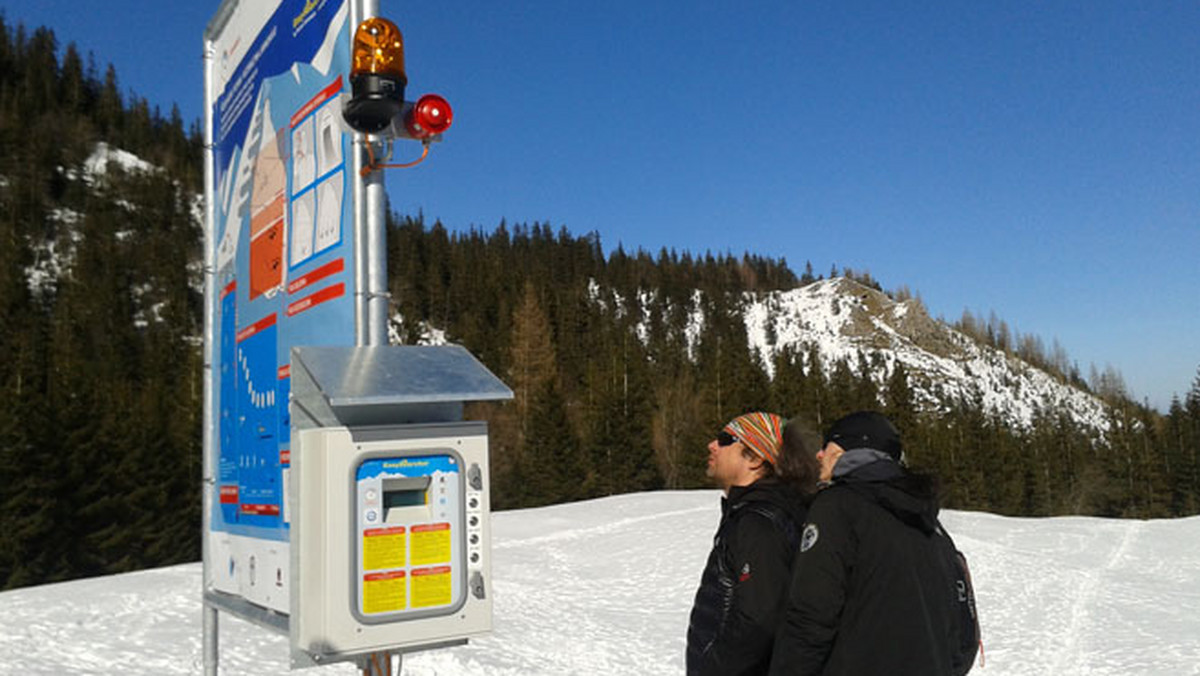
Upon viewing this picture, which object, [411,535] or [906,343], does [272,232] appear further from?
[906,343]

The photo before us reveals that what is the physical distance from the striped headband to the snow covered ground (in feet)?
20.3

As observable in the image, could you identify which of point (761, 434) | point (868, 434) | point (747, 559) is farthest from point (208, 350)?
point (868, 434)

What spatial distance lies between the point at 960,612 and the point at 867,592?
0.56m

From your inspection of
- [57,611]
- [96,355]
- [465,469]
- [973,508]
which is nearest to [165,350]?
[96,355]

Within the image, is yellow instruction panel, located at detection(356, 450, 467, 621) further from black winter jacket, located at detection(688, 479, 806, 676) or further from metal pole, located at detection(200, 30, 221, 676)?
metal pole, located at detection(200, 30, 221, 676)

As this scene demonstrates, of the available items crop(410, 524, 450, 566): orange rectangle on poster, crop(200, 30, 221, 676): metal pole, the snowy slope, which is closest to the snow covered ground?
crop(200, 30, 221, 676): metal pole

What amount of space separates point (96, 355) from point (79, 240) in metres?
25.4

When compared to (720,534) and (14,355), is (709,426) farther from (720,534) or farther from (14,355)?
(720,534)

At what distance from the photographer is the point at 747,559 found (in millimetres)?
3336

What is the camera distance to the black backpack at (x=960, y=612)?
10.9 feet

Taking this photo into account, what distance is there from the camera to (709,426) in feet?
200

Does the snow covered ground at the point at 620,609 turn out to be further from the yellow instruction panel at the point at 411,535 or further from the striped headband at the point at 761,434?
the striped headband at the point at 761,434

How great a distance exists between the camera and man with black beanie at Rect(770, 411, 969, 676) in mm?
3047

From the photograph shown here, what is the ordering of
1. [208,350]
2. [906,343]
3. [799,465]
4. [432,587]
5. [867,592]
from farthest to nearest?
1. [906,343]
2. [208,350]
3. [799,465]
4. [432,587]
5. [867,592]
